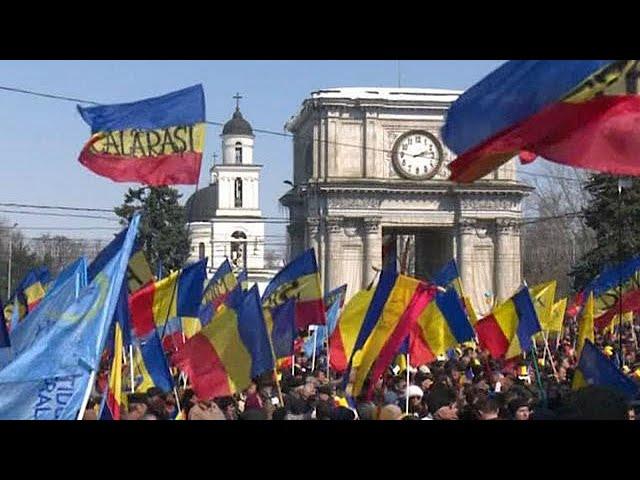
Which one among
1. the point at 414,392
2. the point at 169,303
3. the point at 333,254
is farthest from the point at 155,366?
the point at 333,254

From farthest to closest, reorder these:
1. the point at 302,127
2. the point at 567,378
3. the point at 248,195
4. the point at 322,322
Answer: the point at 248,195 < the point at 302,127 < the point at 322,322 < the point at 567,378

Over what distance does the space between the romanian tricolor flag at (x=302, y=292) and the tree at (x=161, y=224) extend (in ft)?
147

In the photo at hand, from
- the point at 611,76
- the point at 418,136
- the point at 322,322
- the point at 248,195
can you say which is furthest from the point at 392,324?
the point at 248,195

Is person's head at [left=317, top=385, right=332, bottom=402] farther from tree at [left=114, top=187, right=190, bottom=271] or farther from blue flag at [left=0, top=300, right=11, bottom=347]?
tree at [left=114, top=187, right=190, bottom=271]

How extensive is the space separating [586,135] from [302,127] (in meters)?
59.5

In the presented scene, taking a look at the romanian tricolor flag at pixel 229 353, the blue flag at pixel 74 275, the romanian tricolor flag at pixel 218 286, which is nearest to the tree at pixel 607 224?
the romanian tricolor flag at pixel 218 286

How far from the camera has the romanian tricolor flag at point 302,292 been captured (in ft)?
58.9

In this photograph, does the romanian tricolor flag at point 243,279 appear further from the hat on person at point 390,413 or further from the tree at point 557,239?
the tree at point 557,239

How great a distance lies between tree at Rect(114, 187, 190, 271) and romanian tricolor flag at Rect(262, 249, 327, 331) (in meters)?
44.9

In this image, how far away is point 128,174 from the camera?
505 inches

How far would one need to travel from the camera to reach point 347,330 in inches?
640

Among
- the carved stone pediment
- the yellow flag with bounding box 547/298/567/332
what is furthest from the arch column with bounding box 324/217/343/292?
the yellow flag with bounding box 547/298/567/332
